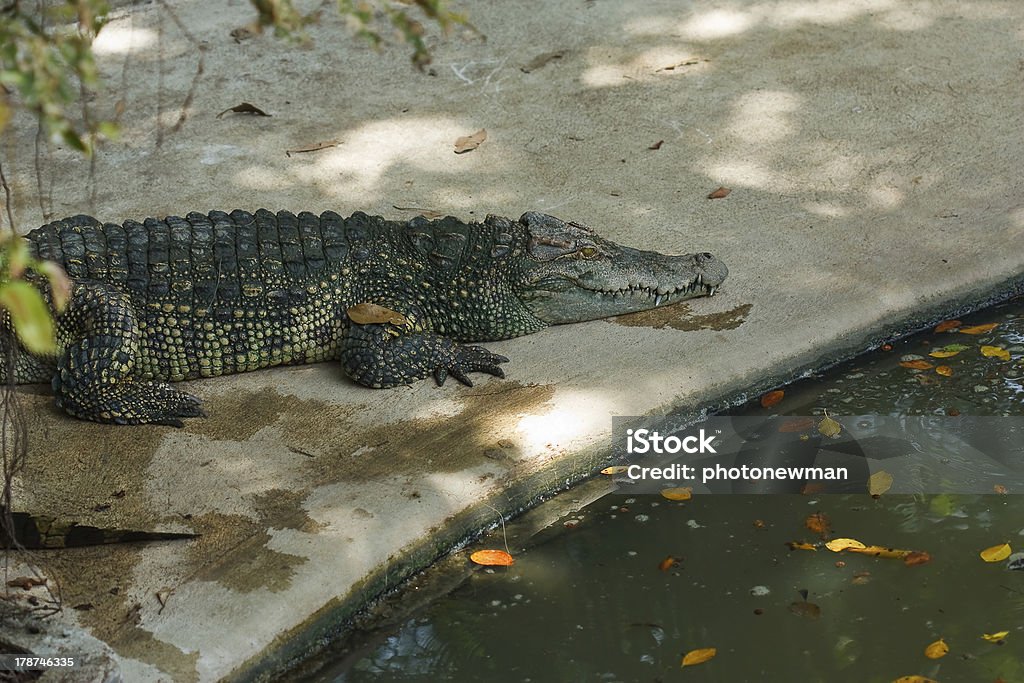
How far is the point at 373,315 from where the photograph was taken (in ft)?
15.7

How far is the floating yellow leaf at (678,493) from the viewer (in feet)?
13.8

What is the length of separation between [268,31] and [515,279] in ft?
11.9

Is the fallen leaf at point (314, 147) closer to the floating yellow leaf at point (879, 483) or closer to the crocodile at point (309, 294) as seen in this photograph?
the crocodile at point (309, 294)

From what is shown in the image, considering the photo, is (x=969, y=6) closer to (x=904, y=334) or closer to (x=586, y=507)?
(x=904, y=334)

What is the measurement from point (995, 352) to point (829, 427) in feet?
3.01

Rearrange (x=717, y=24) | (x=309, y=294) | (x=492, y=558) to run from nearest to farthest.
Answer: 1. (x=492, y=558)
2. (x=309, y=294)
3. (x=717, y=24)

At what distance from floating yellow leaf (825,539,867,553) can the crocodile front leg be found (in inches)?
58.3

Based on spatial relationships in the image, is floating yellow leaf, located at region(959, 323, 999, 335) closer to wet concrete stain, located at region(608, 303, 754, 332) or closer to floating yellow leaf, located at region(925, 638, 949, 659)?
wet concrete stain, located at region(608, 303, 754, 332)

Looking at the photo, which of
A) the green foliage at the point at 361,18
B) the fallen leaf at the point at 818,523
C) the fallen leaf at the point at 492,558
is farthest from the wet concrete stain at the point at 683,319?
the green foliage at the point at 361,18

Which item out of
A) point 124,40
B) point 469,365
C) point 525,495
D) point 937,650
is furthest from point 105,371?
point 124,40

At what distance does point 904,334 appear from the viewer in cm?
504

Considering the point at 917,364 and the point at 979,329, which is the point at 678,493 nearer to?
the point at 917,364

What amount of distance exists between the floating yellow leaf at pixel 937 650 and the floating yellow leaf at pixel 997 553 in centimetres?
47

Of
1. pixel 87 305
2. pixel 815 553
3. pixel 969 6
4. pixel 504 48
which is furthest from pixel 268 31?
pixel 815 553
